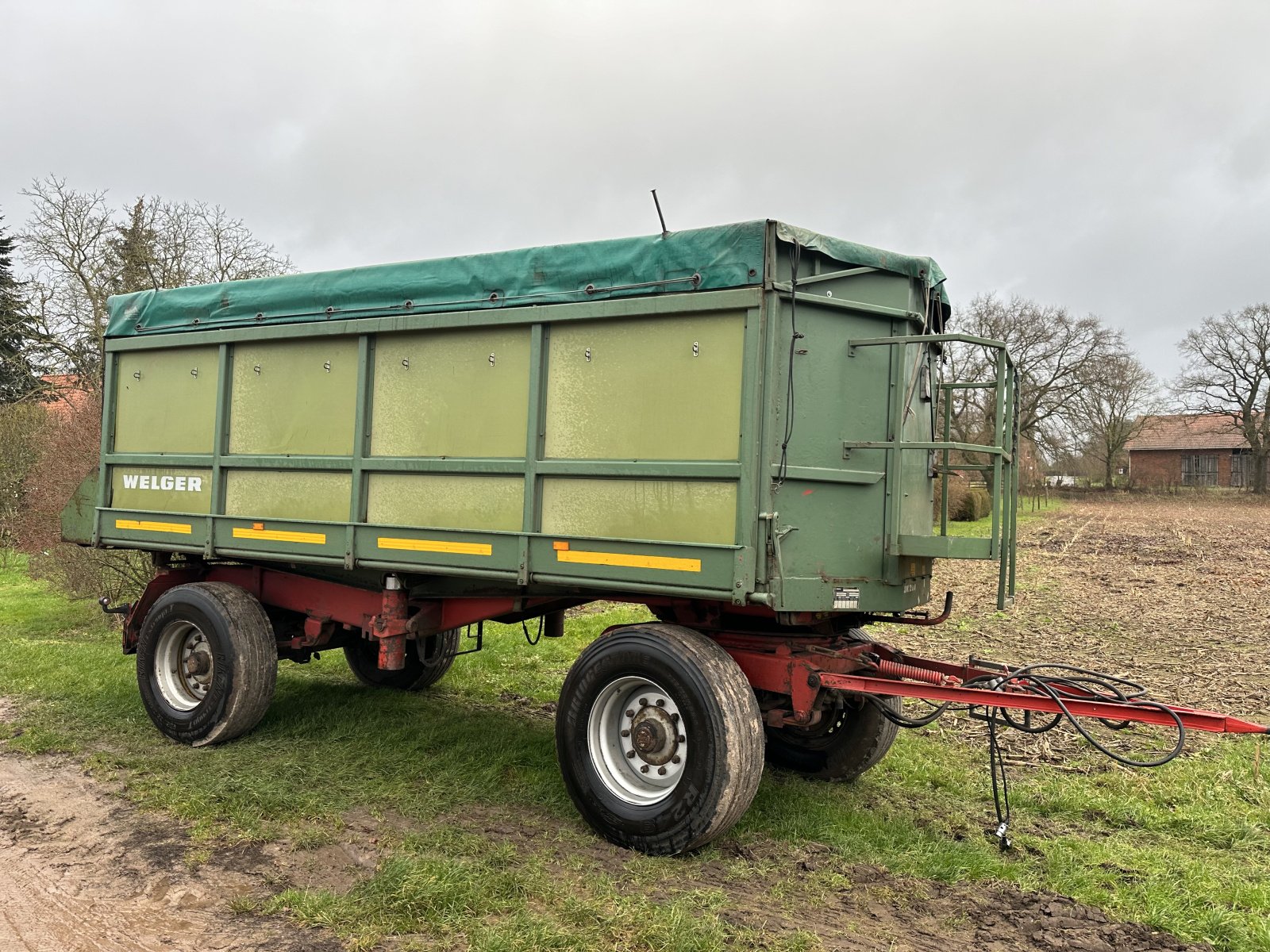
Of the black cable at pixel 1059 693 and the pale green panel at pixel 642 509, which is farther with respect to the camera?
the pale green panel at pixel 642 509

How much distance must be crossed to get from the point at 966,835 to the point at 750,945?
1.76 metres

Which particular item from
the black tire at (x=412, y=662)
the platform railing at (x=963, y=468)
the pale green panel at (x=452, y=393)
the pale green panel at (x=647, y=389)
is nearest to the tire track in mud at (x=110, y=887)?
the pale green panel at (x=452, y=393)

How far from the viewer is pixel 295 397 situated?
19.7 feet

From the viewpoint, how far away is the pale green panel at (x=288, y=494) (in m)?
5.78

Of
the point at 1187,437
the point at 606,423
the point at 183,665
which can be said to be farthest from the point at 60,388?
the point at 1187,437

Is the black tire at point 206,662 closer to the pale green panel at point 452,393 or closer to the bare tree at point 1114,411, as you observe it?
the pale green panel at point 452,393

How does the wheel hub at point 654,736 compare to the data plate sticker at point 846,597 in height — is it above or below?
below

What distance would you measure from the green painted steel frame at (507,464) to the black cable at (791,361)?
0.44 ft

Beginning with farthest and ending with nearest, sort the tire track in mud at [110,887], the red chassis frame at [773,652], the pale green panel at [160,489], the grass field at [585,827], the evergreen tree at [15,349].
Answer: the evergreen tree at [15,349] < the pale green panel at [160,489] < the red chassis frame at [773,652] < the grass field at [585,827] < the tire track in mud at [110,887]

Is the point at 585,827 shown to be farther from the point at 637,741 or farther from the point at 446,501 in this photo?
the point at 446,501

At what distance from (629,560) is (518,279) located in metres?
1.65

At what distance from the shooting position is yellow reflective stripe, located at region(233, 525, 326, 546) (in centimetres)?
582

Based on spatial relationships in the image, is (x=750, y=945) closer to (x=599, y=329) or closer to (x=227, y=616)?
(x=599, y=329)

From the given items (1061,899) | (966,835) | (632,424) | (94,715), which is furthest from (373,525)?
(1061,899)
